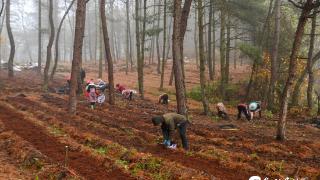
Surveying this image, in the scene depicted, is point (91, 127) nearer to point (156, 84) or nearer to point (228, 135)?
point (228, 135)

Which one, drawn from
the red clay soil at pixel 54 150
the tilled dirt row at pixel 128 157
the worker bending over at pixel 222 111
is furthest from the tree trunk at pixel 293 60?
the red clay soil at pixel 54 150

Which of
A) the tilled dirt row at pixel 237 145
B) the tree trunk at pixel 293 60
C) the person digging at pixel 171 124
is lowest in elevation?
the tilled dirt row at pixel 237 145

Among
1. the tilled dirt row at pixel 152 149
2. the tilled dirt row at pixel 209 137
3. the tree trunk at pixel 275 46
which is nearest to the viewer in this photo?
the tilled dirt row at pixel 152 149

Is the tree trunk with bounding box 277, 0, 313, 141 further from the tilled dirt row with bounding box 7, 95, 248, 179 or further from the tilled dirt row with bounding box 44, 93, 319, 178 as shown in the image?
the tilled dirt row with bounding box 7, 95, 248, 179

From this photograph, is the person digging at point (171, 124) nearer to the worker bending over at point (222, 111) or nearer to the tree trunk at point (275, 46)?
the worker bending over at point (222, 111)

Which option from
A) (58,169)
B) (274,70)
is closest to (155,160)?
(58,169)

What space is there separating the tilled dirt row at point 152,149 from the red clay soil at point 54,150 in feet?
6.26

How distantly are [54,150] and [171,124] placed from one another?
387 cm

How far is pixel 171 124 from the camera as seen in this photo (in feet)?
44.8

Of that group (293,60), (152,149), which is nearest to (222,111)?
(293,60)

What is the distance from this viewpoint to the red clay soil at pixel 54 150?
1114 cm

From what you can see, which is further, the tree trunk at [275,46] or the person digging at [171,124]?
the tree trunk at [275,46]

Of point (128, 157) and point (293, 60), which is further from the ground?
point (293, 60)

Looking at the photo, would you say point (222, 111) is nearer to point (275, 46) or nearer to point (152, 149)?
point (275, 46)
